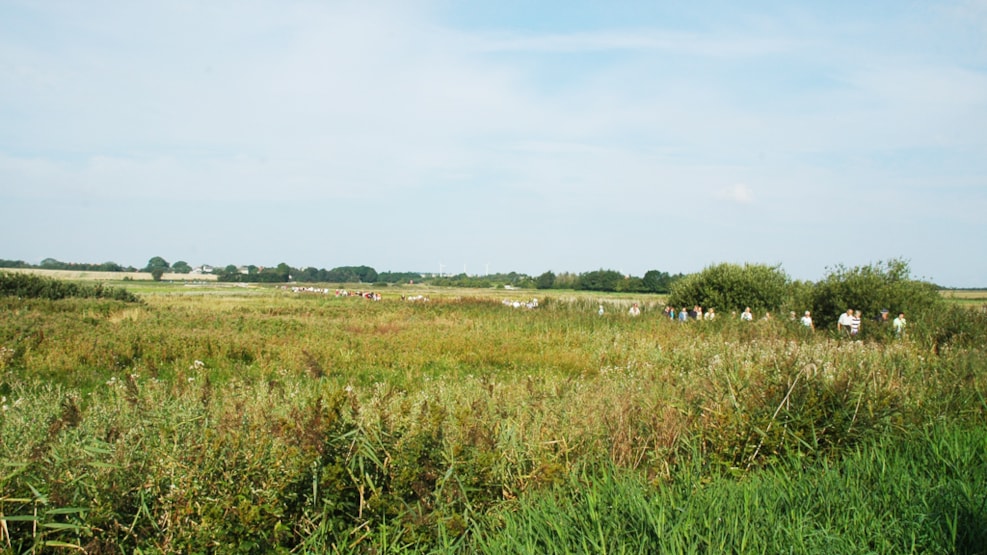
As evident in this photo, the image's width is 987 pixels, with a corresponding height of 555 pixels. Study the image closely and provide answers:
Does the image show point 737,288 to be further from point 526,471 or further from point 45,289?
point 526,471

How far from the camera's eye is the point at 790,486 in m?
4.41

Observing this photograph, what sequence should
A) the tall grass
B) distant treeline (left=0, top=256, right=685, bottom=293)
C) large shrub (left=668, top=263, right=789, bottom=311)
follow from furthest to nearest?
distant treeline (left=0, top=256, right=685, bottom=293) → large shrub (left=668, top=263, right=789, bottom=311) → the tall grass

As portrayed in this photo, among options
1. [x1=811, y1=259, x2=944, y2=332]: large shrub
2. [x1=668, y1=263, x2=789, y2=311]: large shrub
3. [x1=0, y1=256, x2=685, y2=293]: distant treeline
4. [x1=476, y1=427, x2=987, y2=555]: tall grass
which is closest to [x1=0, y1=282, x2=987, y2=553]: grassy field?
[x1=476, y1=427, x2=987, y2=555]: tall grass

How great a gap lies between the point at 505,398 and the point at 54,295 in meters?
28.6

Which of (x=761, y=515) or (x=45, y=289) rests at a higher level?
(x=45, y=289)

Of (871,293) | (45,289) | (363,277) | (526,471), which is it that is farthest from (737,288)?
(363,277)

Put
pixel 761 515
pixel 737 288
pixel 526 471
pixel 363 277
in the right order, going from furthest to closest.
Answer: pixel 363 277 → pixel 737 288 → pixel 526 471 → pixel 761 515

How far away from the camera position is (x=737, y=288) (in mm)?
36562

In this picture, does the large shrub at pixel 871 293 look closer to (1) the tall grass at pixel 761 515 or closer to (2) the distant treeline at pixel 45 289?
(1) the tall grass at pixel 761 515

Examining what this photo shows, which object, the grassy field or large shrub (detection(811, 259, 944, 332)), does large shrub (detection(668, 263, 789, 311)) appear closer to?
large shrub (detection(811, 259, 944, 332))

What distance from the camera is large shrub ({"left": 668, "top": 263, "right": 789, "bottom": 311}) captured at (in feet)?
120

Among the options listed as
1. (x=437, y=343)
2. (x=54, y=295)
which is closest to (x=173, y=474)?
(x=437, y=343)

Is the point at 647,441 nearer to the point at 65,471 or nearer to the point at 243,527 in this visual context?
the point at 243,527

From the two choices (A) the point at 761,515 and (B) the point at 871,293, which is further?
(B) the point at 871,293
